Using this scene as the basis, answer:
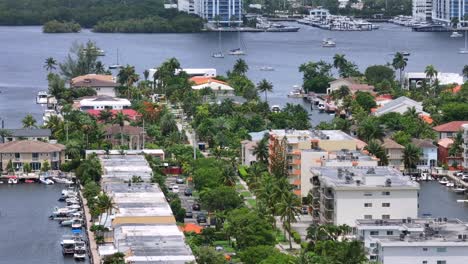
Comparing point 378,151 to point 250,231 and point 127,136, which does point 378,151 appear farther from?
point 250,231

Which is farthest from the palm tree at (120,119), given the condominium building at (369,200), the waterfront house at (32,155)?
the condominium building at (369,200)

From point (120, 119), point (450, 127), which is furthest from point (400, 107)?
point (120, 119)

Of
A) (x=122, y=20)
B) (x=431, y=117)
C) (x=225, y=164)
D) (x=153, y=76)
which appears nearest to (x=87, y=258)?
(x=225, y=164)

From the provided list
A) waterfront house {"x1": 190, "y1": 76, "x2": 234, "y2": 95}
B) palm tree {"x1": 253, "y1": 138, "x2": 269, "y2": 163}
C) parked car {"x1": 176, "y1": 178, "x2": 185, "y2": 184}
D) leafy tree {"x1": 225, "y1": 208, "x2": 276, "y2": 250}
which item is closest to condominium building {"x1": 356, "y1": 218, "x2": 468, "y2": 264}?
leafy tree {"x1": 225, "y1": 208, "x2": 276, "y2": 250}

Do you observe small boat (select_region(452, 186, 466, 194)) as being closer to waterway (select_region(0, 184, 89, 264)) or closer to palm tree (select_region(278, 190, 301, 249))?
palm tree (select_region(278, 190, 301, 249))

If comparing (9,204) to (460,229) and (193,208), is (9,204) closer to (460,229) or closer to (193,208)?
(193,208)

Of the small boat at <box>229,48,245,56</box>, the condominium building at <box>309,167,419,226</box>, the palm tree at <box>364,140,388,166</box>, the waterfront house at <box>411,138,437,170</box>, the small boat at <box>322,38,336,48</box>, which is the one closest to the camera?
the condominium building at <box>309,167,419,226</box>

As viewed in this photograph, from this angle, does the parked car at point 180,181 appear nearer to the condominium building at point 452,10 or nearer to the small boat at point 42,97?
the small boat at point 42,97
